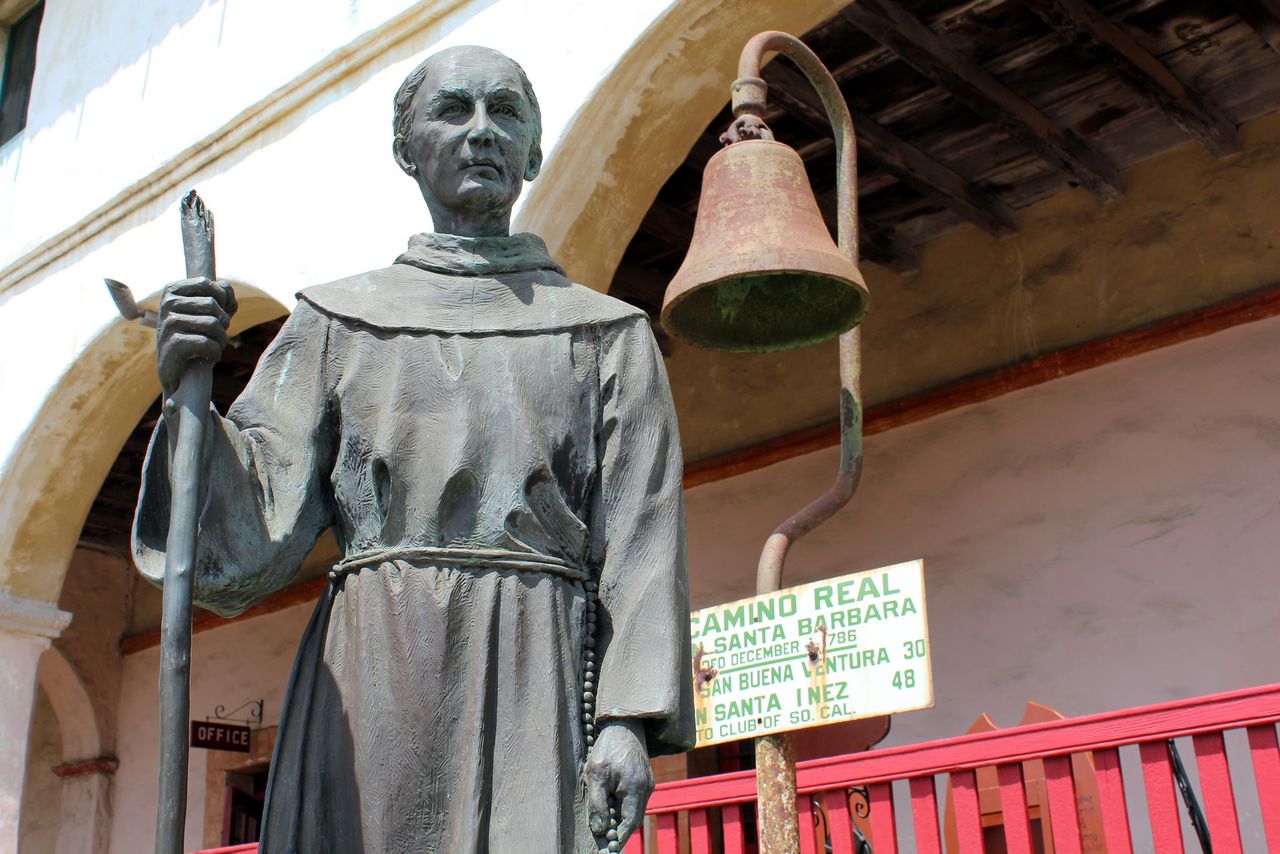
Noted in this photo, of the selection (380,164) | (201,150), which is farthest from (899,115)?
(201,150)

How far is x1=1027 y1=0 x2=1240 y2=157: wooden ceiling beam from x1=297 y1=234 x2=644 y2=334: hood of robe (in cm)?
479

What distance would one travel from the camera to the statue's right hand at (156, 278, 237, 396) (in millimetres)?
2381

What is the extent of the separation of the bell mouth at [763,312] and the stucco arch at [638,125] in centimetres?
119

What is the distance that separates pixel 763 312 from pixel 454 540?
251cm

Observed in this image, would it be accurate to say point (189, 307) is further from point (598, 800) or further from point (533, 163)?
point (598, 800)

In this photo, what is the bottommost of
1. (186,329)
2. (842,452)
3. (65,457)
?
(186,329)

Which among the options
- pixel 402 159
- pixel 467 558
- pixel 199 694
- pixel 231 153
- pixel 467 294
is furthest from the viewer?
pixel 199 694

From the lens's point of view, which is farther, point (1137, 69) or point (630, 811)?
point (1137, 69)

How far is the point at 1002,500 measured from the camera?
8.16 metres

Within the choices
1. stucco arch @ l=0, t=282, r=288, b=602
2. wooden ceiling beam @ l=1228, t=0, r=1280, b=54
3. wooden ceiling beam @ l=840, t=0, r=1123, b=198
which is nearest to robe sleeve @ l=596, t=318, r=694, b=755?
wooden ceiling beam @ l=840, t=0, r=1123, b=198

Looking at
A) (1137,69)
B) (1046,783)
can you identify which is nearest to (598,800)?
(1046,783)

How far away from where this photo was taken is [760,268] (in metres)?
4.38

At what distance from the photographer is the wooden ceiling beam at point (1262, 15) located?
23.3ft

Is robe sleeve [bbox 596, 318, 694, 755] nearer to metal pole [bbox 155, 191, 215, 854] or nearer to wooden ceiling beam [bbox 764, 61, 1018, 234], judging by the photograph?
metal pole [bbox 155, 191, 215, 854]
